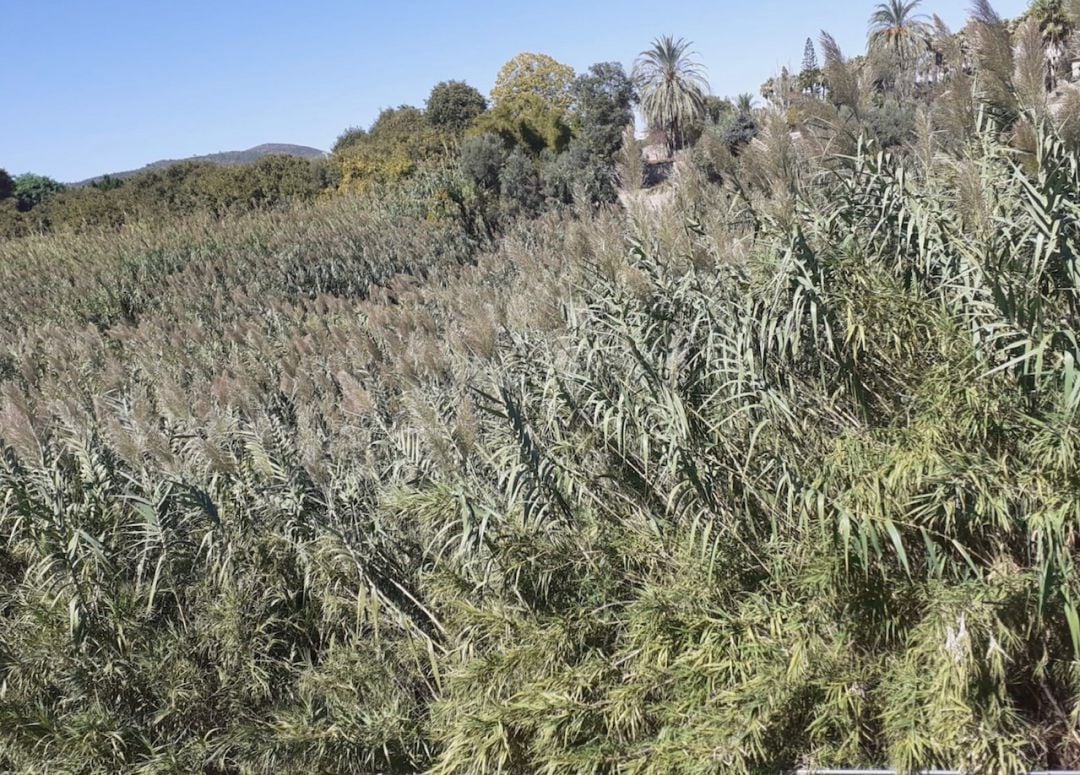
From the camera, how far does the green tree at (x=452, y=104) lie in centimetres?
4166

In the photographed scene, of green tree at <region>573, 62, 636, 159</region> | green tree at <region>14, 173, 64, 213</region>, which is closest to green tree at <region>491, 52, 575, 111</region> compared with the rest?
green tree at <region>573, 62, 636, 159</region>

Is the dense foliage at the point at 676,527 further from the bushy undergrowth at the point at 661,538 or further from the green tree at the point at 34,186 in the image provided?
the green tree at the point at 34,186

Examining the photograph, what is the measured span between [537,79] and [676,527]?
147ft

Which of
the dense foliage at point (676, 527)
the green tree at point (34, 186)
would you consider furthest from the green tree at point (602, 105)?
the green tree at point (34, 186)

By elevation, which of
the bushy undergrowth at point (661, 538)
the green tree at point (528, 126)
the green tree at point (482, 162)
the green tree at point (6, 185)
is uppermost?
the green tree at point (6, 185)

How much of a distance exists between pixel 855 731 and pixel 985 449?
1.05 m

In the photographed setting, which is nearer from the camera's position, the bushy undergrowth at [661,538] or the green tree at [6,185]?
the bushy undergrowth at [661,538]

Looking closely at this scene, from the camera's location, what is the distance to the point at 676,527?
148 inches

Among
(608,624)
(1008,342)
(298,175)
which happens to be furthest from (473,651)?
(298,175)

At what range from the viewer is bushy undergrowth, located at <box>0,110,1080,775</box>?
303 centimetres

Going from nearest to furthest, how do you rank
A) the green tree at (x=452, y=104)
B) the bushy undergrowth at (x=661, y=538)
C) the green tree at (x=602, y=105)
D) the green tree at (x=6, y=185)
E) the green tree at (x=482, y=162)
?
the bushy undergrowth at (x=661, y=538) → the green tree at (x=482, y=162) → the green tree at (x=602, y=105) → the green tree at (x=452, y=104) → the green tree at (x=6, y=185)

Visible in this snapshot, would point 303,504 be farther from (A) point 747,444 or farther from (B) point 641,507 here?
(A) point 747,444

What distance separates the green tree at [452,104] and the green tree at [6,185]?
22.5m

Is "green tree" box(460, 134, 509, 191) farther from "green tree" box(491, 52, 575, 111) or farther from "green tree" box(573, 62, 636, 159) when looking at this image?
"green tree" box(491, 52, 575, 111)
